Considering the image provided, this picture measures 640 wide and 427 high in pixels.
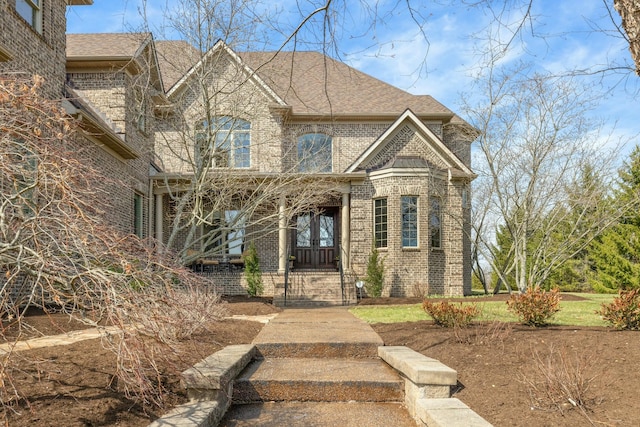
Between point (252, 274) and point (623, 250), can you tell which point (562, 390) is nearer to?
point (252, 274)

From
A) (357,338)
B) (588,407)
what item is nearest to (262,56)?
(357,338)

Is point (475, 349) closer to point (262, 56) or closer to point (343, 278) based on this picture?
point (343, 278)

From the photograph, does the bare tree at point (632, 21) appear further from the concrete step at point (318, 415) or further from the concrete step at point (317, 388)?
the concrete step at point (317, 388)

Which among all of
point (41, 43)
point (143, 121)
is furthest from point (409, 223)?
point (41, 43)

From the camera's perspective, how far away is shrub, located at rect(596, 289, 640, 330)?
20.3ft

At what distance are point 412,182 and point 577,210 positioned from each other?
6374 millimetres

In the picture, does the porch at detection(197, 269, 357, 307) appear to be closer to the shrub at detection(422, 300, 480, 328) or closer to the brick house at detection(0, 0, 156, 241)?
the brick house at detection(0, 0, 156, 241)

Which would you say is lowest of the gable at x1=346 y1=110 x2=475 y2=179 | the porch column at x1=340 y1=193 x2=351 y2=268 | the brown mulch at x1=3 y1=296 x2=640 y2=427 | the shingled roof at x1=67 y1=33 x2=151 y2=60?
the brown mulch at x1=3 y1=296 x2=640 y2=427

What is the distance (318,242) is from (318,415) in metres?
14.8

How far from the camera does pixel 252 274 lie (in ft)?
54.7

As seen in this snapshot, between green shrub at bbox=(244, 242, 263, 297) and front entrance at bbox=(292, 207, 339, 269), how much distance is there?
87.4 inches

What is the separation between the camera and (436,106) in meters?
20.9

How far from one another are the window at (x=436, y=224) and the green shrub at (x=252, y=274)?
6.12 m

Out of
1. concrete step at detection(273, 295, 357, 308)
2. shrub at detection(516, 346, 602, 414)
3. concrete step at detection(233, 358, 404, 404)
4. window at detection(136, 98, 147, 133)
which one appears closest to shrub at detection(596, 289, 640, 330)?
shrub at detection(516, 346, 602, 414)
